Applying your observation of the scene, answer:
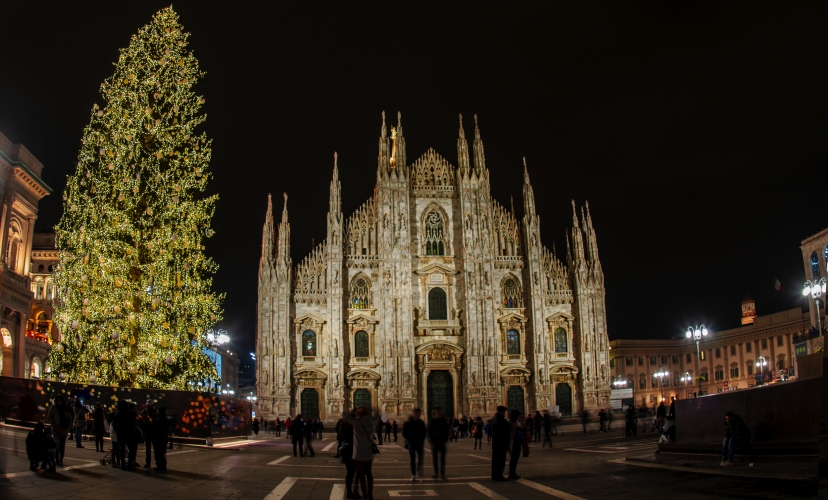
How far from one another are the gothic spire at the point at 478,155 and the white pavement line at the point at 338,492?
38642 mm

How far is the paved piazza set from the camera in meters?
11.7

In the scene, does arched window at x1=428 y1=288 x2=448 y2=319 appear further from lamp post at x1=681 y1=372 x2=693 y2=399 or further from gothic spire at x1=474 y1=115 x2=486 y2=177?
lamp post at x1=681 y1=372 x2=693 y2=399

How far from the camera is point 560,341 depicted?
50.9 meters

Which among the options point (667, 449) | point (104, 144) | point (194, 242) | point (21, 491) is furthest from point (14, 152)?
point (667, 449)

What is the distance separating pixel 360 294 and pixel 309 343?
15.6ft

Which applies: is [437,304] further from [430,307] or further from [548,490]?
[548,490]

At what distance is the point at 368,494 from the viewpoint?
39.7 ft

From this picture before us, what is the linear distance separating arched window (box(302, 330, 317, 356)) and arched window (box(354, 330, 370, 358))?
2.79 metres

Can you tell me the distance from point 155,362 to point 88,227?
5067 millimetres

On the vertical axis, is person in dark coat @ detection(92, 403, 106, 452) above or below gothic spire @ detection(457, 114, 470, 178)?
below

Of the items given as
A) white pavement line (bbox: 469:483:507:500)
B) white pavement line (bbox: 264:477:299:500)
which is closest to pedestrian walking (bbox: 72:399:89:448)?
white pavement line (bbox: 264:477:299:500)

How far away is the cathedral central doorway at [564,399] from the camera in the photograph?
Answer: 4981 centimetres

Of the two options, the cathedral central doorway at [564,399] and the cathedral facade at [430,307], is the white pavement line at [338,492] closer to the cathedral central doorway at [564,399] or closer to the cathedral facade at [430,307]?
the cathedral facade at [430,307]

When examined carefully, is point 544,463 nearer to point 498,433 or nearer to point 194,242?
point 498,433
